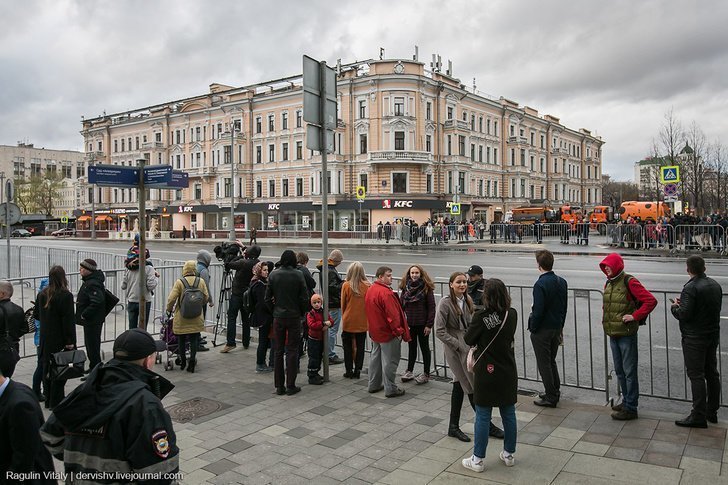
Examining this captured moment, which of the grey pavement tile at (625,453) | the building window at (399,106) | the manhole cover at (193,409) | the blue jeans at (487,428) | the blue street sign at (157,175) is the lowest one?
the manhole cover at (193,409)

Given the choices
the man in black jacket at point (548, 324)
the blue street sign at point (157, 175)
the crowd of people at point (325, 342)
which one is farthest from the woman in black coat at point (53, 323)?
the man in black jacket at point (548, 324)

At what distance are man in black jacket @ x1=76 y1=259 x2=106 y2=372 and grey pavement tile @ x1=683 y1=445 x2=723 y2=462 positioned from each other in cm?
703

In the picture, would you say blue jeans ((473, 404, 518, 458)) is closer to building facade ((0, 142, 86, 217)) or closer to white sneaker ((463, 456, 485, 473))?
white sneaker ((463, 456, 485, 473))

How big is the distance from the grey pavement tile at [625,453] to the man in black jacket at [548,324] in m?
1.25

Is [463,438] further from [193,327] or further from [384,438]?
[193,327]

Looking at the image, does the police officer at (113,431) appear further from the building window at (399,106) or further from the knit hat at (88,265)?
the building window at (399,106)

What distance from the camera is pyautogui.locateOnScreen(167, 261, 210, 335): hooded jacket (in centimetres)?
796

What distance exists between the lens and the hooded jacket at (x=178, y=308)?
26.1 ft

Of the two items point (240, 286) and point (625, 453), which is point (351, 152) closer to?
point (240, 286)

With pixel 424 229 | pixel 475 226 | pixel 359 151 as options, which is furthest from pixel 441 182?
pixel 424 229

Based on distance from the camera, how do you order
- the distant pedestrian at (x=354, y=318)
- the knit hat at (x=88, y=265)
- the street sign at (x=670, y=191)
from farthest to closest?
the street sign at (x=670, y=191)
the distant pedestrian at (x=354, y=318)
the knit hat at (x=88, y=265)

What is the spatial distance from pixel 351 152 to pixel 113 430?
5180 centimetres

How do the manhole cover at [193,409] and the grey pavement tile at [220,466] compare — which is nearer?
the grey pavement tile at [220,466]

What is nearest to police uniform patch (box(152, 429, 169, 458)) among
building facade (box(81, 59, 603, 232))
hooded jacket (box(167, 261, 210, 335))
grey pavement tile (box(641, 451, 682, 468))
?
grey pavement tile (box(641, 451, 682, 468))
